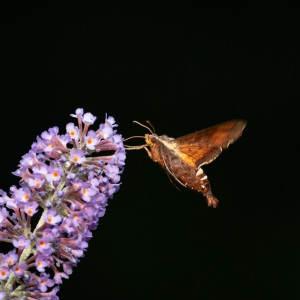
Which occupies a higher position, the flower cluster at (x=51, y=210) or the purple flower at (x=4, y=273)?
the flower cluster at (x=51, y=210)

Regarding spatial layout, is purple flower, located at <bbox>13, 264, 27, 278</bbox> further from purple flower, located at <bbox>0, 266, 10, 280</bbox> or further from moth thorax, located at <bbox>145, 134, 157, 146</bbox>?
moth thorax, located at <bbox>145, 134, 157, 146</bbox>

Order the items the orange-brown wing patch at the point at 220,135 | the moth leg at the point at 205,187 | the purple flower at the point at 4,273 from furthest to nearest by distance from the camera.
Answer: the moth leg at the point at 205,187 → the orange-brown wing patch at the point at 220,135 → the purple flower at the point at 4,273

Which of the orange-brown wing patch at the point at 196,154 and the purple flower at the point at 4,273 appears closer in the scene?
the purple flower at the point at 4,273

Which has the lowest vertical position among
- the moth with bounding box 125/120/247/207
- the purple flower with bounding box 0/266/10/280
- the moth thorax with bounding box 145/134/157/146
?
the purple flower with bounding box 0/266/10/280

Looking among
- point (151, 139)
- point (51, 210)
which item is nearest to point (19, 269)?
point (51, 210)

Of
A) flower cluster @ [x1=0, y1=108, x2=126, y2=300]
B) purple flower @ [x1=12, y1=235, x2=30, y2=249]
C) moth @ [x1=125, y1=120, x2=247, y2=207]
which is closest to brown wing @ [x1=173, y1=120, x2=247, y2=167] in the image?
moth @ [x1=125, y1=120, x2=247, y2=207]

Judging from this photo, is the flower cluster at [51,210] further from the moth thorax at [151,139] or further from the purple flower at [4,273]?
the moth thorax at [151,139]

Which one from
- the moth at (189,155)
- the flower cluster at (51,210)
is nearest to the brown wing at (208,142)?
the moth at (189,155)
